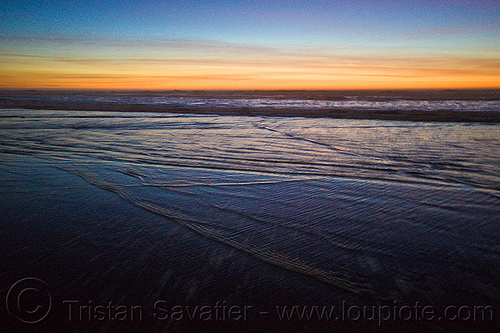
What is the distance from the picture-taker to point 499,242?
3297mm

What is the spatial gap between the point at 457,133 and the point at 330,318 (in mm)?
11605

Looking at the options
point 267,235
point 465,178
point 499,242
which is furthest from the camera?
point 465,178

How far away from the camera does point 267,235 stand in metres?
3.53

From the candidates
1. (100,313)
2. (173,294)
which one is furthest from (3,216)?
(173,294)

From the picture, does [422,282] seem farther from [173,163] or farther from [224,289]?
[173,163]

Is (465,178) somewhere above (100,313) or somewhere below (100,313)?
above

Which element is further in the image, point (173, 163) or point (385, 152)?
point (385, 152)

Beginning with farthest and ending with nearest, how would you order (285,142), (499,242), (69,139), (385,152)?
(69,139) < (285,142) < (385,152) < (499,242)

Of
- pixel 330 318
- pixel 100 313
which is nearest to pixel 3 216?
pixel 100 313

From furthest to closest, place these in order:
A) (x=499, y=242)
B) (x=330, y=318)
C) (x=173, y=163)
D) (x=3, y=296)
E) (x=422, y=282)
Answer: (x=173, y=163), (x=499, y=242), (x=422, y=282), (x=3, y=296), (x=330, y=318)

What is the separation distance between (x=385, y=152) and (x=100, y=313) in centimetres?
760

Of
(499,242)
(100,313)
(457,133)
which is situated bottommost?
(100,313)

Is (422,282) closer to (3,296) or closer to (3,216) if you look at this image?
(3,296)

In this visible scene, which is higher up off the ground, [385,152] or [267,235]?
[385,152]
